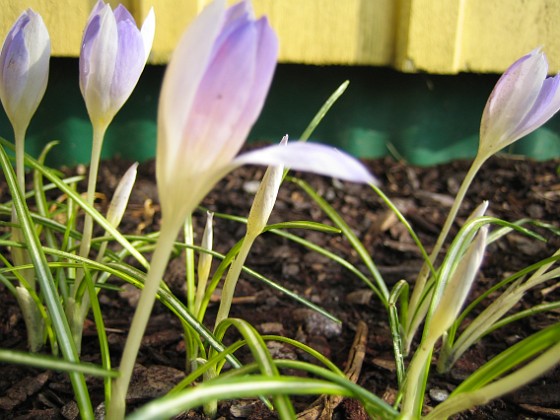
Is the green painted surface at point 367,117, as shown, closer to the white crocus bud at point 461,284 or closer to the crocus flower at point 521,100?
the crocus flower at point 521,100

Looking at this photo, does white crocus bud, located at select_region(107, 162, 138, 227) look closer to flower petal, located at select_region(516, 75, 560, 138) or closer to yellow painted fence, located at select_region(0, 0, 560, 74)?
flower petal, located at select_region(516, 75, 560, 138)

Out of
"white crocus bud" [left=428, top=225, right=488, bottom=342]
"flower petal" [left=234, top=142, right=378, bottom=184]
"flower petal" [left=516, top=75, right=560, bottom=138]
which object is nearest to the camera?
"flower petal" [left=234, top=142, right=378, bottom=184]

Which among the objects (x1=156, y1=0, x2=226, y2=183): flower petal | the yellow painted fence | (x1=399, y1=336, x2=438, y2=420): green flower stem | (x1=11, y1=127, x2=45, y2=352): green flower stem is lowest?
(x1=11, y1=127, x2=45, y2=352): green flower stem

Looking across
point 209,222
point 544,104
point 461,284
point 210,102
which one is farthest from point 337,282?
point 210,102

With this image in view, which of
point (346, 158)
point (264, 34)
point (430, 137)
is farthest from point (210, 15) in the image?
point (430, 137)

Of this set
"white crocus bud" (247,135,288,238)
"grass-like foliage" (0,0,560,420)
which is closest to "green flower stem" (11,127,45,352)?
"grass-like foliage" (0,0,560,420)

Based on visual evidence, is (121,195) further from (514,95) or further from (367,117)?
(367,117)

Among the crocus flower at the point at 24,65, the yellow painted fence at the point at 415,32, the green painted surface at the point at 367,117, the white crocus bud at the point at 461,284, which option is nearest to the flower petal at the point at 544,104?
the white crocus bud at the point at 461,284
